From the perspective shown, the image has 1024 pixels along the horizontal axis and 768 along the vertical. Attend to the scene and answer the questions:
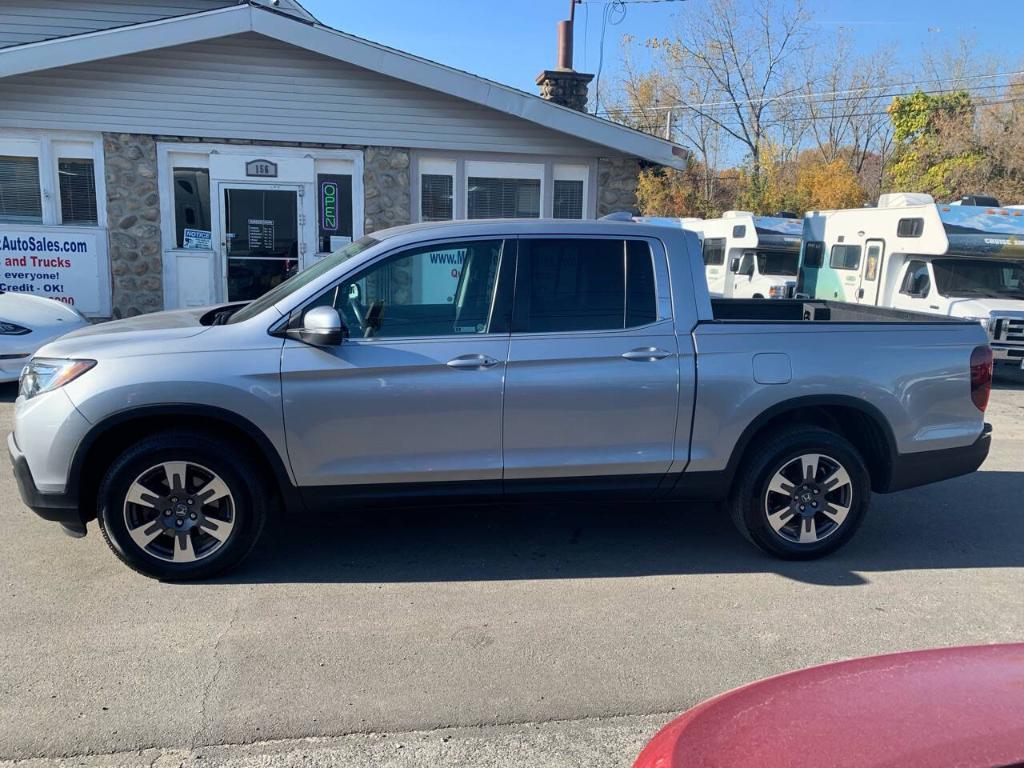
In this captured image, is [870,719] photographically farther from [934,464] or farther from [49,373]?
[49,373]

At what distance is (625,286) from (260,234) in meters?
8.50

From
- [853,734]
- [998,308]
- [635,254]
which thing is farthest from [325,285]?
[998,308]

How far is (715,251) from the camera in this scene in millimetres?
18484

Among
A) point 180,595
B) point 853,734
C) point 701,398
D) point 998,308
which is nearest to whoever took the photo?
point 853,734

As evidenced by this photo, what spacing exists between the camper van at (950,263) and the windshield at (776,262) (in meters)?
3.61

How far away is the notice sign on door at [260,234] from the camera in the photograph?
11625mm

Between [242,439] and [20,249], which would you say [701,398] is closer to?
[242,439]

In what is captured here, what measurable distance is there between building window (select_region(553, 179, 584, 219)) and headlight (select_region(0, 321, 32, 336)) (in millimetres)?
7283

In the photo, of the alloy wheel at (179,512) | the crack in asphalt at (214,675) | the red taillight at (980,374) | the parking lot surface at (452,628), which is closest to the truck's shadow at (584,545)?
the parking lot surface at (452,628)

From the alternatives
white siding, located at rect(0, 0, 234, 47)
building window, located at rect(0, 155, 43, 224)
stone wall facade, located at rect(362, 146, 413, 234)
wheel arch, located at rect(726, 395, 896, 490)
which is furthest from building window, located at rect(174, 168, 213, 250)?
wheel arch, located at rect(726, 395, 896, 490)

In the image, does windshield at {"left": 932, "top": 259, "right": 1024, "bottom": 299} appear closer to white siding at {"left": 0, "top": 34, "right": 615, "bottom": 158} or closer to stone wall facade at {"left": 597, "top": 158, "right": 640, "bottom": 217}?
stone wall facade at {"left": 597, "top": 158, "right": 640, "bottom": 217}

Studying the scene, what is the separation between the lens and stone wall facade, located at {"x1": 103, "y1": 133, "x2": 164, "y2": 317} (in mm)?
11070

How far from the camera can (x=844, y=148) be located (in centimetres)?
3784

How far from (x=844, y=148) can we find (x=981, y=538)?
36.9 m
